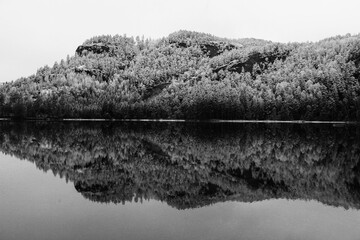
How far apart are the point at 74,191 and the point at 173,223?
10460 millimetres

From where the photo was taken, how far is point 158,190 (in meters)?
27.9

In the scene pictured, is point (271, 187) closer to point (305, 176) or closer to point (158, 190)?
point (305, 176)

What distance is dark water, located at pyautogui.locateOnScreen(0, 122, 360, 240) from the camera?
A: 1908cm

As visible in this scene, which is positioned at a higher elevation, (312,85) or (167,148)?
(312,85)

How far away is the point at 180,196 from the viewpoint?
85.0ft

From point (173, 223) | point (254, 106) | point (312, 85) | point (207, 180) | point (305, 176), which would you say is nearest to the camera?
point (173, 223)

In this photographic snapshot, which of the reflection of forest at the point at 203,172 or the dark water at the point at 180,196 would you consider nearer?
the dark water at the point at 180,196

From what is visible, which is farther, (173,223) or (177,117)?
(177,117)

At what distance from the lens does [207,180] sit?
1230 inches

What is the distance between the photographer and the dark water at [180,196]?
19.1 metres

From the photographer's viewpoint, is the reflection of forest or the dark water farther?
the reflection of forest

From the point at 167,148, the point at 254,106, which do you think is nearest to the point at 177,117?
the point at 254,106

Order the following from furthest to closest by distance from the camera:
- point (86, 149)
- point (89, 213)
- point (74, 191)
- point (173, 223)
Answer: point (86, 149) → point (74, 191) → point (89, 213) → point (173, 223)

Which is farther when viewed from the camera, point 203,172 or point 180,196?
point 203,172
